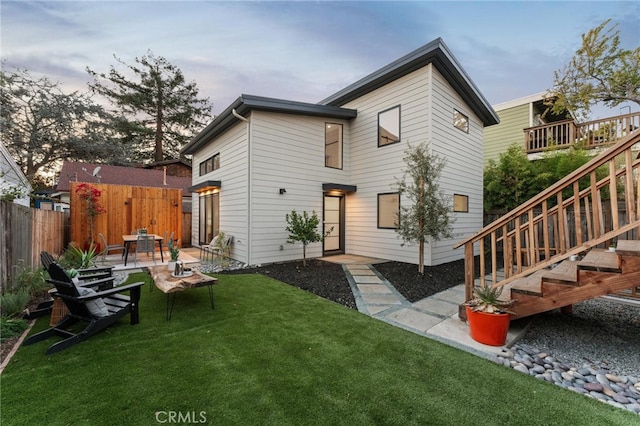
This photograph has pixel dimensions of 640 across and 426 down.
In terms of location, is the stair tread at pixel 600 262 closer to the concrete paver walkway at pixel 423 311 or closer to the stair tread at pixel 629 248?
the stair tread at pixel 629 248

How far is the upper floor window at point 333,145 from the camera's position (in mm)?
8773

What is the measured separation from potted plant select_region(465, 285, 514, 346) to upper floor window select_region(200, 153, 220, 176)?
8.99 meters

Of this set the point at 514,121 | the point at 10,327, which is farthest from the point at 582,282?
the point at 514,121

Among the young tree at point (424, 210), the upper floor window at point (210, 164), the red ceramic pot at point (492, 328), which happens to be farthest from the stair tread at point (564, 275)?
the upper floor window at point (210, 164)

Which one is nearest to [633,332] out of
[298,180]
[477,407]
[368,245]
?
[477,407]

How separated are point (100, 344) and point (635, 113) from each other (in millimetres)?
14475

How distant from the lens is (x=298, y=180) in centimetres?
796

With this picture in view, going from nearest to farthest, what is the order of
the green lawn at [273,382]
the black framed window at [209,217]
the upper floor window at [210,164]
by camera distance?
the green lawn at [273,382] < the black framed window at [209,217] < the upper floor window at [210,164]

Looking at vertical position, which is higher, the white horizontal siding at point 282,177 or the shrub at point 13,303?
the white horizontal siding at point 282,177

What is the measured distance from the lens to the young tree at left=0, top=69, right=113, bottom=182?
45.5 ft

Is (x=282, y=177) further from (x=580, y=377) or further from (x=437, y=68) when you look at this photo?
(x=580, y=377)

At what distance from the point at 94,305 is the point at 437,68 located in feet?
28.2

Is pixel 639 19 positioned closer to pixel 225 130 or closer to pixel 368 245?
pixel 368 245

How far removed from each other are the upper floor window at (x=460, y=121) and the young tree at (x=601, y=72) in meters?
2.43
